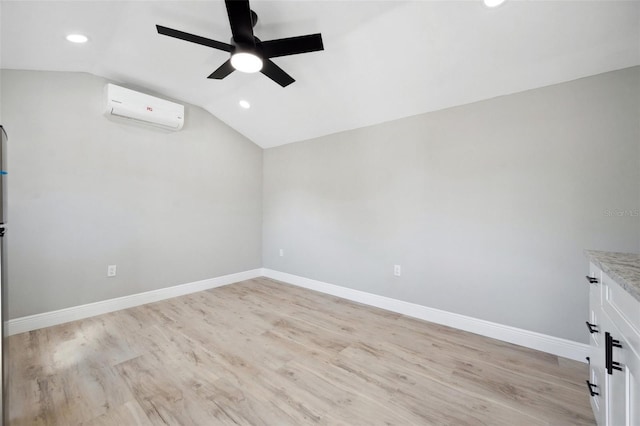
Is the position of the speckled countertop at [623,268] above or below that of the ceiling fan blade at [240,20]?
below

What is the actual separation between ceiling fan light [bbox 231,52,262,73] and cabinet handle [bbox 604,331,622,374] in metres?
2.39

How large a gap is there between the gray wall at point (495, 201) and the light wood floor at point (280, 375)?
0.47 m

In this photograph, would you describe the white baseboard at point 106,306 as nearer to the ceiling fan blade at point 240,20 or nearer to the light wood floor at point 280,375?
the light wood floor at point 280,375

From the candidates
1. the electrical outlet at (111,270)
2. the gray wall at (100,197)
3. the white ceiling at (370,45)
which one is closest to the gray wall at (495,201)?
the white ceiling at (370,45)

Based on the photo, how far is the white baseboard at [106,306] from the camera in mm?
2518

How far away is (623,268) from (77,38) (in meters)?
3.82

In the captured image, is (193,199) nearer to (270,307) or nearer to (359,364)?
(270,307)

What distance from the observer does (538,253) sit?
2.30 m

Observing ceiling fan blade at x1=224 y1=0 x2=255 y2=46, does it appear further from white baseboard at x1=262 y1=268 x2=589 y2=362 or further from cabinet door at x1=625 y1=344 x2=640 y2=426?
white baseboard at x1=262 y1=268 x2=589 y2=362

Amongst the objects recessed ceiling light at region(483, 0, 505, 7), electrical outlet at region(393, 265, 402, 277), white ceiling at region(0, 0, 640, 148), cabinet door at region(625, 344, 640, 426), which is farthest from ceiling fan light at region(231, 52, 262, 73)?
electrical outlet at region(393, 265, 402, 277)

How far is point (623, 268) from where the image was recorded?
3.64 ft

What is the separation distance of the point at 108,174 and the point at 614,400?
13.9ft

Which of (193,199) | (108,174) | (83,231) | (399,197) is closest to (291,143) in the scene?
(193,199)

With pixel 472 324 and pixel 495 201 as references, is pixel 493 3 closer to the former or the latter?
pixel 495 201
